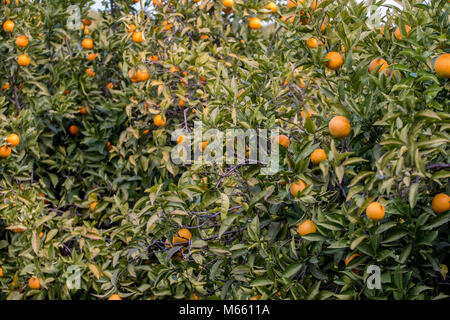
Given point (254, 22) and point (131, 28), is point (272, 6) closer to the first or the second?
point (254, 22)

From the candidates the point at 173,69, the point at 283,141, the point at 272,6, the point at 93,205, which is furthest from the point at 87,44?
the point at 283,141

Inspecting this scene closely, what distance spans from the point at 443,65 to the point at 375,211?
43 cm

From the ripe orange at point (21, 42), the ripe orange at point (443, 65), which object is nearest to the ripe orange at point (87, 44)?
the ripe orange at point (21, 42)

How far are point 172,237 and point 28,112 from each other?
4.39 feet

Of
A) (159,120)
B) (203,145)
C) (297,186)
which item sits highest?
(159,120)

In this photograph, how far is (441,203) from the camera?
116 cm

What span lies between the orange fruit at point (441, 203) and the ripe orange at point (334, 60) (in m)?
0.48

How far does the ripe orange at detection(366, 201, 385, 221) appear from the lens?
1.11 metres

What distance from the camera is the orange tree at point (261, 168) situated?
1189 mm

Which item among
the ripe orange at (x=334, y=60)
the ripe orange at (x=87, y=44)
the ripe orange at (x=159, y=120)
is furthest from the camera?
the ripe orange at (x=87, y=44)

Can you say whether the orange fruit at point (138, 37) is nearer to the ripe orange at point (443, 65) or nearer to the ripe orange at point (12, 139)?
the ripe orange at point (12, 139)

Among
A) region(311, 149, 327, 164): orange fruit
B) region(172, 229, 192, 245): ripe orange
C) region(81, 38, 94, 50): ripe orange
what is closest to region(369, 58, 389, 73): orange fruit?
region(311, 149, 327, 164): orange fruit

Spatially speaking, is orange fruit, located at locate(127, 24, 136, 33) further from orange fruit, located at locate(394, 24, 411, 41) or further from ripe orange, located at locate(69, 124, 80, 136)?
orange fruit, located at locate(394, 24, 411, 41)

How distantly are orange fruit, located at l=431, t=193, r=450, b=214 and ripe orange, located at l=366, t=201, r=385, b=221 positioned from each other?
0.16 meters
